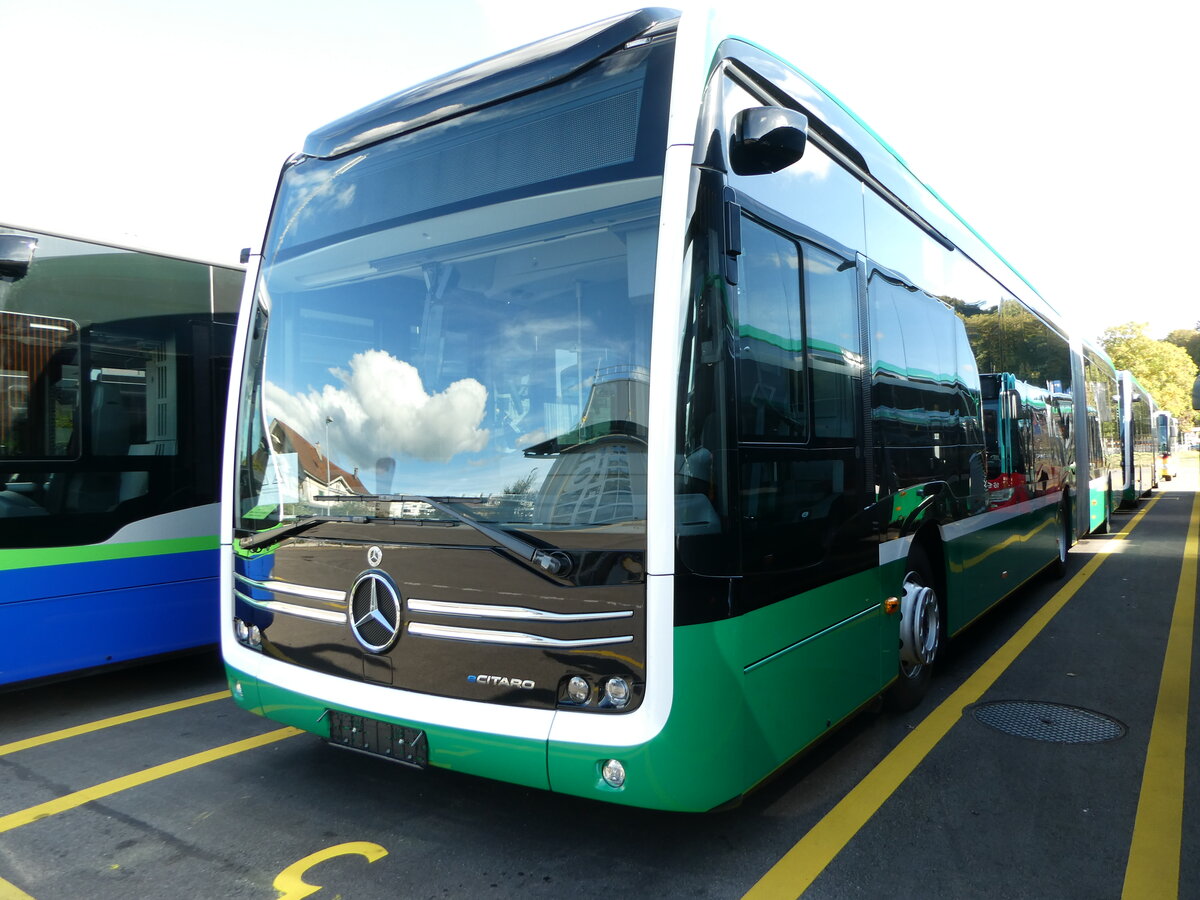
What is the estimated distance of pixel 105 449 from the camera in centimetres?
568

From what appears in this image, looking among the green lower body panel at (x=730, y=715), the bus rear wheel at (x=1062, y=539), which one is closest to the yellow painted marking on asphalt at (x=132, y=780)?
the green lower body panel at (x=730, y=715)

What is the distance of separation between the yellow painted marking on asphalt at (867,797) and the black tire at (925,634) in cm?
16

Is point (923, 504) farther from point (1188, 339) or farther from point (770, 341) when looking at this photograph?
point (1188, 339)

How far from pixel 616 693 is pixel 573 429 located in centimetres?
93

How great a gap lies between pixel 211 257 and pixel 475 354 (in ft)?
12.6

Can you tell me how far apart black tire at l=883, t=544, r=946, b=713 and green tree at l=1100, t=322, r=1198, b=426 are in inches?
2803

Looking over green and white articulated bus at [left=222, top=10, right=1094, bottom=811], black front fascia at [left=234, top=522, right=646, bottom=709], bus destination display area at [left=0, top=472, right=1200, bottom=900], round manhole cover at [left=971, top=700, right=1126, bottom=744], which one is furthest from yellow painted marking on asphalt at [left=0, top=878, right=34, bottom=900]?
round manhole cover at [left=971, top=700, right=1126, bottom=744]

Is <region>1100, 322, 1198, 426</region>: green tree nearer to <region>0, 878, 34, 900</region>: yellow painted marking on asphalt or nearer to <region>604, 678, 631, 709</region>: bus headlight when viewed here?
<region>604, 678, 631, 709</region>: bus headlight

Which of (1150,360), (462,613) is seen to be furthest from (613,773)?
(1150,360)

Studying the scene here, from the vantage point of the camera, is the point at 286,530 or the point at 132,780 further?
the point at 132,780

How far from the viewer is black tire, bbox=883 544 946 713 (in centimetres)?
515

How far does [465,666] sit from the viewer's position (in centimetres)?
335

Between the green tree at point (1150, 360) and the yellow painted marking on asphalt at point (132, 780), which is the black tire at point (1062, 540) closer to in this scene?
the yellow painted marking on asphalt at point (132, 780)

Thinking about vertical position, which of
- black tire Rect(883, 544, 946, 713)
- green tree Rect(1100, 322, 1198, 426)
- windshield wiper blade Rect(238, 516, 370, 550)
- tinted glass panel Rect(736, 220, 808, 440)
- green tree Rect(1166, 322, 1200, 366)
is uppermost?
green tree Rect(1166, 322, 1200, 366)
